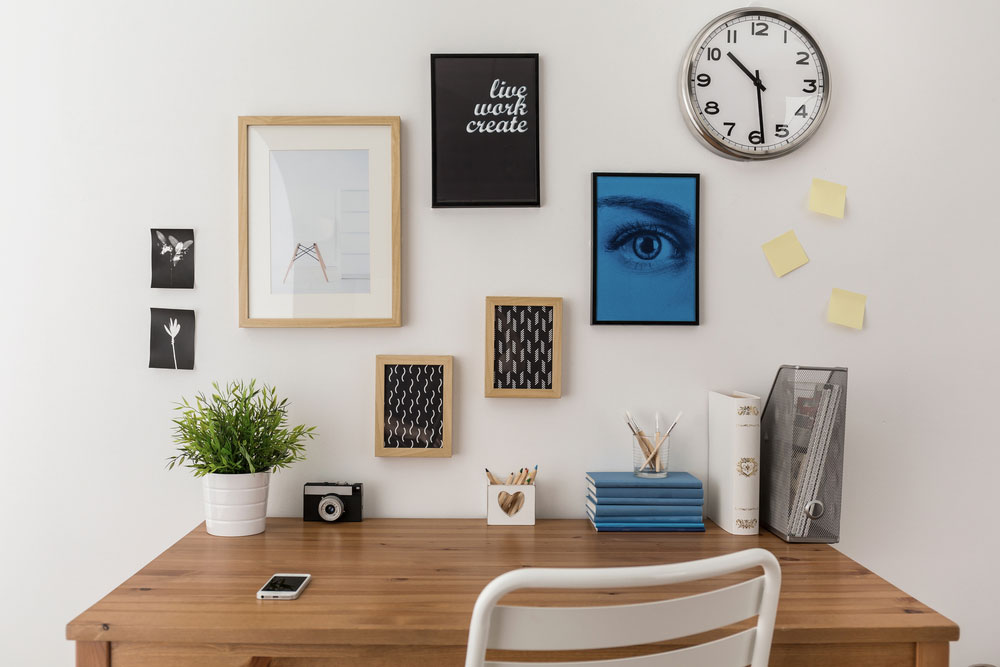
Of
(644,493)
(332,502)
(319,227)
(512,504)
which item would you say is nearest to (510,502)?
(512,504)

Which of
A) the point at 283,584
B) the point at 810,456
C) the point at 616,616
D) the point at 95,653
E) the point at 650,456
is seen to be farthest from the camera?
the point at 650,456

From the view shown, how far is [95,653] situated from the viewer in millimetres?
950

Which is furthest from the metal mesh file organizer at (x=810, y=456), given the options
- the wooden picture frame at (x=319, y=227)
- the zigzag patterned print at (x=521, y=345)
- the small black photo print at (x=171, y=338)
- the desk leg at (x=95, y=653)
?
the small black photo print at (x=171, y=338)

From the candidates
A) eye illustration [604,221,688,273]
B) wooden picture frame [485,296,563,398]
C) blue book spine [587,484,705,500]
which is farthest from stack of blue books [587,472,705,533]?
eye illustration [604,221,688,273]

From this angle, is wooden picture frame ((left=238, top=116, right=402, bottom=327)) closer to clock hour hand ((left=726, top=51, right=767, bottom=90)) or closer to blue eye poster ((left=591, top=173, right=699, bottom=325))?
blue eye poster ((left=591, top=173, right=699, bottom=325))

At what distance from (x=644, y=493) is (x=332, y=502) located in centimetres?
67

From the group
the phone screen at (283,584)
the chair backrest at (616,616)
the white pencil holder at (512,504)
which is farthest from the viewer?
the white pencil holder at (512,504)

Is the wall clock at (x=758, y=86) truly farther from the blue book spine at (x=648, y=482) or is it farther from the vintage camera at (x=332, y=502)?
the vintage camera at (x=332, y=502)

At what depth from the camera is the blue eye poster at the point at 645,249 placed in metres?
1.46

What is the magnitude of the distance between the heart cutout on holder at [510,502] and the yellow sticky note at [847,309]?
0.82 m

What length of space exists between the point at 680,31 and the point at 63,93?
1.40 m

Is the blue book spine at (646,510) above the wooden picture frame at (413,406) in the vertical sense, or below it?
below

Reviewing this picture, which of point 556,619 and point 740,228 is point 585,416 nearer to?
point 740,228

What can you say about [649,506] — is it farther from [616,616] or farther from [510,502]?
[616,616]
